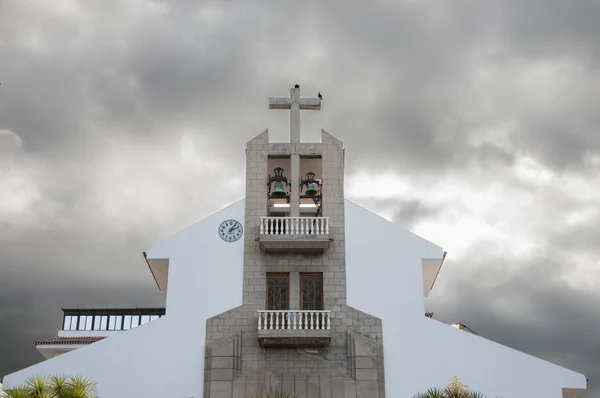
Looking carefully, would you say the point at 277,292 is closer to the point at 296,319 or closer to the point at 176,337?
the point at 296,319

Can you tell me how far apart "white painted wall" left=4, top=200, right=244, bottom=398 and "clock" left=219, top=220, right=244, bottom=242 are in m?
0.18

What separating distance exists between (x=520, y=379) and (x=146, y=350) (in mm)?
14010

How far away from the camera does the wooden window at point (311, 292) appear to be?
2922 centimetres

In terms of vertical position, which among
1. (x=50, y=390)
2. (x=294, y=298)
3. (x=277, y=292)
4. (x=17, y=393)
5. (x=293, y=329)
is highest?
(x=277, y=292)

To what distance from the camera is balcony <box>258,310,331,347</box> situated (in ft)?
90.9

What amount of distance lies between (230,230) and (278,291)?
3168mm

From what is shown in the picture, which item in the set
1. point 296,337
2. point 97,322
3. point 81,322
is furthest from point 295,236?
point 81,322

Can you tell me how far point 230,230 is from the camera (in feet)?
98.6

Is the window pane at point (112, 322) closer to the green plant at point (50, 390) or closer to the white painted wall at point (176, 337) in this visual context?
the white painted wall at point (176, 337)

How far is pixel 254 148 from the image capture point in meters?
31.4

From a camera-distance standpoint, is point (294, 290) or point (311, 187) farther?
point (311, 187)

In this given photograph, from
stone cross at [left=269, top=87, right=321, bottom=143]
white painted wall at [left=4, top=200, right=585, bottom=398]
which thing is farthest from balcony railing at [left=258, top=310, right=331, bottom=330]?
stone cross at [left=269, top=87, right=321, bottom=143]

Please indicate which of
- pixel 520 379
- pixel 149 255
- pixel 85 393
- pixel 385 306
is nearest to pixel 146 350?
pixel 149 255

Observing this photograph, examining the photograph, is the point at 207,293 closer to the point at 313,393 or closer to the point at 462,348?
the point at 313,393
